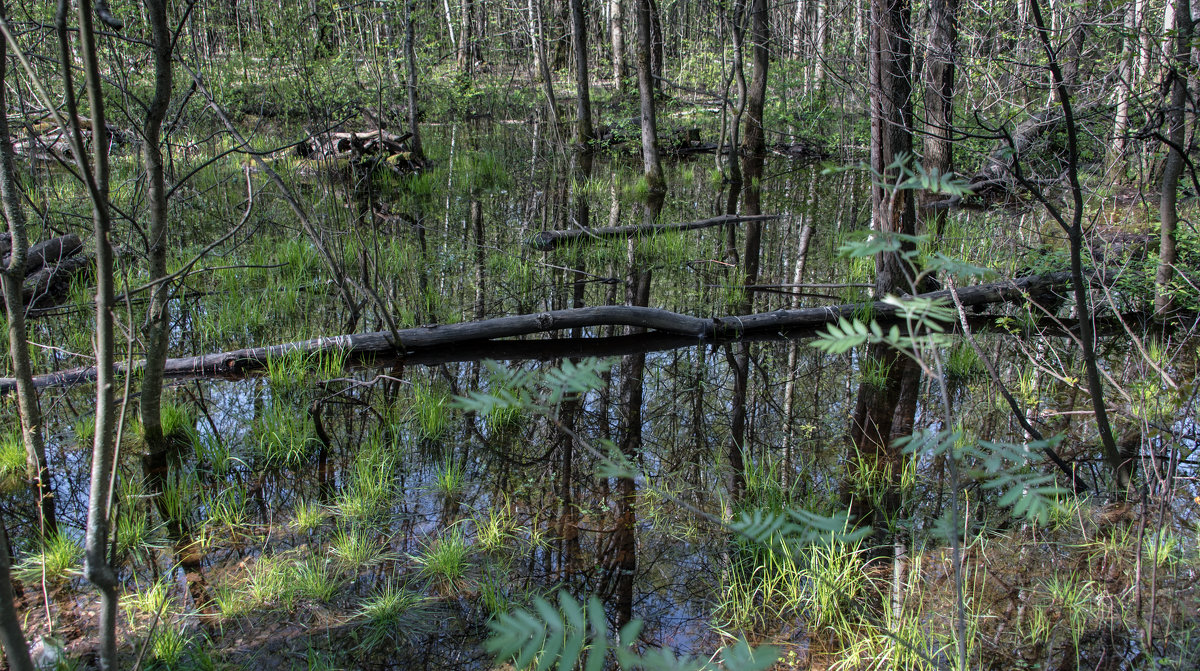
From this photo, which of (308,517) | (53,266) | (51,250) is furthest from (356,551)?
(51,250)

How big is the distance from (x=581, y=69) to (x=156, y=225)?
10825 millimetres

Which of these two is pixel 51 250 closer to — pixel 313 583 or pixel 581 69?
pixel 313 583

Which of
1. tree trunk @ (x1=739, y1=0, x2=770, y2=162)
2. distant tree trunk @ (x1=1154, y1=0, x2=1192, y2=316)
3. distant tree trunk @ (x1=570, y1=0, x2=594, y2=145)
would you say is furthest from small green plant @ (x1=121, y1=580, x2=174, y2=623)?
distant tree trunk @ (x1=570, y1=0, x2=594, y2=145)

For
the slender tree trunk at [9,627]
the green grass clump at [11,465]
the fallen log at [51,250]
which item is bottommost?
the green grass clump at [11,465]

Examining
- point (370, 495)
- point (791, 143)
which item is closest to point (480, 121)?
point (791, 143)

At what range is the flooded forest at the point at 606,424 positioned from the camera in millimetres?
2348

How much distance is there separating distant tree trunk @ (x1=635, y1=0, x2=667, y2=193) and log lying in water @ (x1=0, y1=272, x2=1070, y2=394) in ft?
19.1

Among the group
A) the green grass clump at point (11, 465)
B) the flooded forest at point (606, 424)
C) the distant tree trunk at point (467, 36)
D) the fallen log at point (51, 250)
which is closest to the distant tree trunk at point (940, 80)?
the flooded forest at point (606, 424)

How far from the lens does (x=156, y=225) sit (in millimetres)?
3211

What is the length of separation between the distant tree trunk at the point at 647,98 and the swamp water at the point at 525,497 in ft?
15.0

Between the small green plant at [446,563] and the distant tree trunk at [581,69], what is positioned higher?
the distant tree trunk at [581,69]

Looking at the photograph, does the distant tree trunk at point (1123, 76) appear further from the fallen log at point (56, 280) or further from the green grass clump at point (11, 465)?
the fallen log at point (56, 280)

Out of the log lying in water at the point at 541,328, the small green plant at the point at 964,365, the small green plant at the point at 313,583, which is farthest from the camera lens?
the small green plant at the point at 964,365

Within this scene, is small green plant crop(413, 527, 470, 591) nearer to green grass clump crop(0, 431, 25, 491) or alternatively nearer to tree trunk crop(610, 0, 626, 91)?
green grass clump crop(0, 431, 25, 491)
